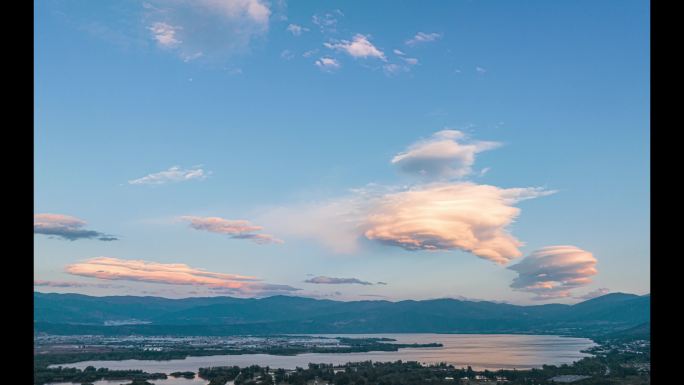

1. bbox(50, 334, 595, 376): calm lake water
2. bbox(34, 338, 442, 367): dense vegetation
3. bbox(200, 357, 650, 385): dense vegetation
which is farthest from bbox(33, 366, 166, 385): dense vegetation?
bbox(200, 357, 650, 385): dense vegetation

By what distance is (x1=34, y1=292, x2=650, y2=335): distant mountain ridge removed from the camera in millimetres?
36562

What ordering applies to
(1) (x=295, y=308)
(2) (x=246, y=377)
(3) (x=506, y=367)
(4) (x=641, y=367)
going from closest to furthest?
(4) (x=641, y=367)
(2) (x=246, y=377)
(3) (x=506, y=367)
(1) (x=295, y=308)

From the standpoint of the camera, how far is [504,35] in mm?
6855

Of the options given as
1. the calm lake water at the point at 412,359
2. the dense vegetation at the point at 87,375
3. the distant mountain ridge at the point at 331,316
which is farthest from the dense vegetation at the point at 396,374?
the distant mountain ridge at the point at 331,316

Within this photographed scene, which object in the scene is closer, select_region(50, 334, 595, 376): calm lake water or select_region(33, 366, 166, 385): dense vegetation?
select_region(33, 366, 166, 385): dense vegetation

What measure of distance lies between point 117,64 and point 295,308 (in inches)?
1257

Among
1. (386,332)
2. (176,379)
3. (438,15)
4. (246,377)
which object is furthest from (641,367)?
(386,332)

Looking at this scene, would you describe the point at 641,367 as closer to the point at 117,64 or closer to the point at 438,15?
the point at 438,15

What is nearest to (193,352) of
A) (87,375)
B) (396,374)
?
(87,375)

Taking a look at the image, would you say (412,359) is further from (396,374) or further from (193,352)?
(193,352)

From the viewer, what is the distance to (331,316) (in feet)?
134

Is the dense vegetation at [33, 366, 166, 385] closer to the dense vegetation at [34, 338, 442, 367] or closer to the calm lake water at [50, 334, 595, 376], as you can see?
the calm lake water at [50, 334, 595, 376]
